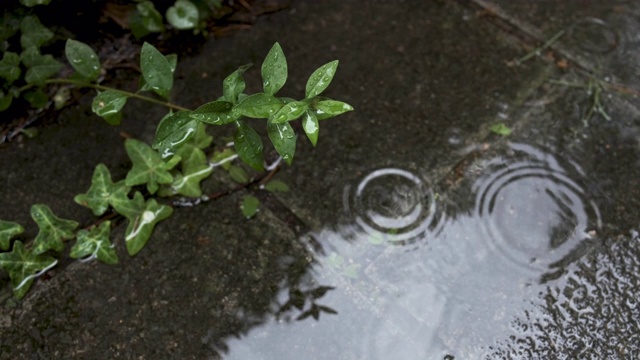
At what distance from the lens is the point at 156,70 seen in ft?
5.70

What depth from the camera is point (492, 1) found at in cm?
249

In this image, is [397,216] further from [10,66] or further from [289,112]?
[10,66]

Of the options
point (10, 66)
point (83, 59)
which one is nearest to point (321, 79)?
point (83, 59)

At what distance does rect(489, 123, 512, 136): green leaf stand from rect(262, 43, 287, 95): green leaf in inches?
36.6

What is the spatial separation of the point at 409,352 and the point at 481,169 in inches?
27.3

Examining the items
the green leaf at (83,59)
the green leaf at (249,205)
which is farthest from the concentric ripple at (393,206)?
the green leaf at (83,59)

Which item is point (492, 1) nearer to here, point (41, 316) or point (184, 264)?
point (184, 264)

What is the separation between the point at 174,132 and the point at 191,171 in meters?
0.40

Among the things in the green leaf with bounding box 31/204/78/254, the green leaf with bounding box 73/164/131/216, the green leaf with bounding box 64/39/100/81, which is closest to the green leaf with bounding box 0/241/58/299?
the green leaf with bounding box 31/204/78/254

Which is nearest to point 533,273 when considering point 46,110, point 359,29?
point 359,29

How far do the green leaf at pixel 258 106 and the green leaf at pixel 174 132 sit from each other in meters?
0.19

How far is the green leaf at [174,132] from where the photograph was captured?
1.63 m

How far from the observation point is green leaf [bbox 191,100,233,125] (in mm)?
1561

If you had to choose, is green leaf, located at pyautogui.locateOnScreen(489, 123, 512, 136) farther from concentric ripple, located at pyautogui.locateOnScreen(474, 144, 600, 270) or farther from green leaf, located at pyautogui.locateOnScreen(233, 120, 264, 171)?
green leaf, located at pyautogui.locateOnScreen(233, 120, 264, 171)
